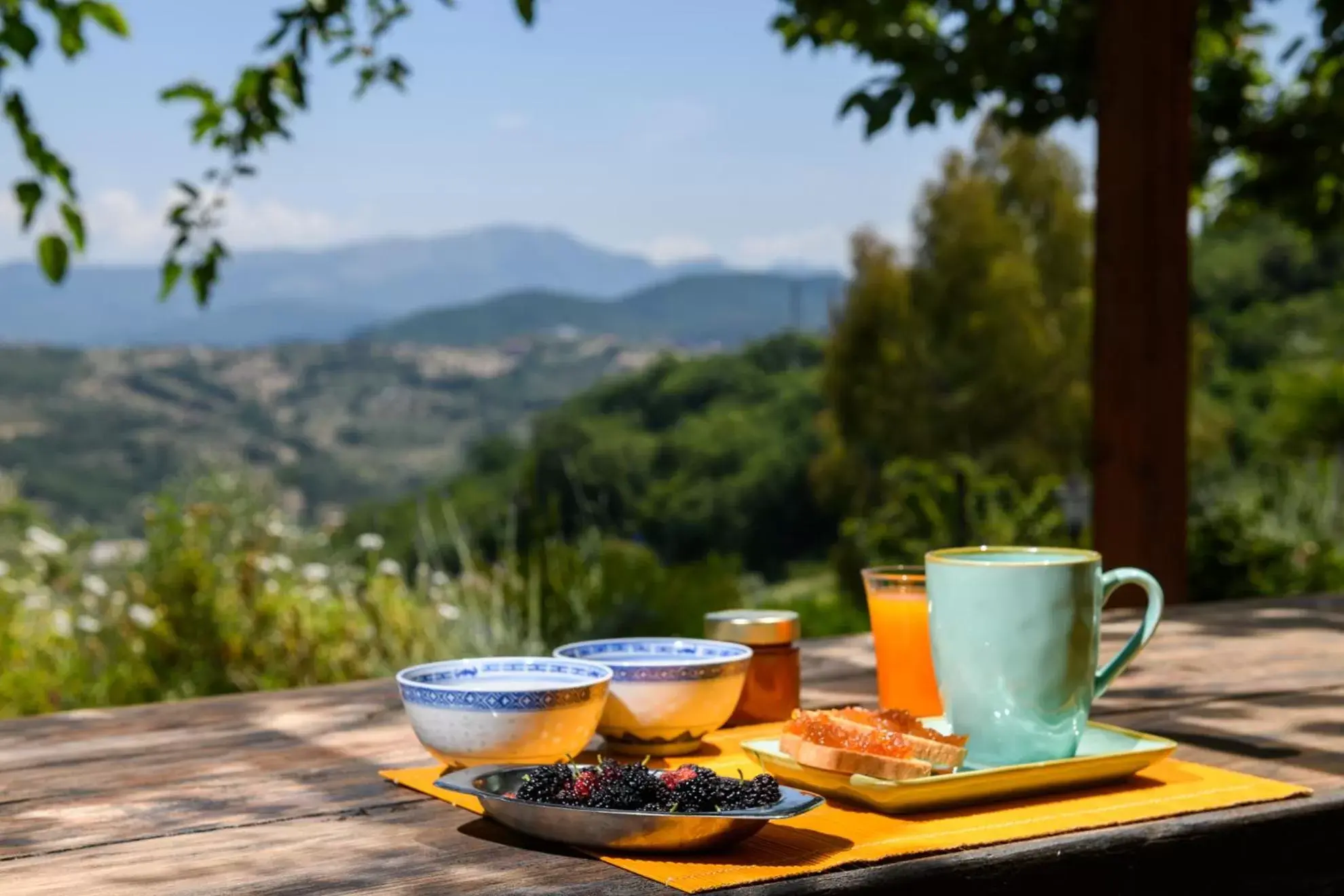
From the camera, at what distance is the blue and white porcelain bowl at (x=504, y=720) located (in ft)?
3.86

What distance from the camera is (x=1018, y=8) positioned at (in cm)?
399

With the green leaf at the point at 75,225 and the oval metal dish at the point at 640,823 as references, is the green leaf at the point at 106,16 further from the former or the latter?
the oval metal dish at the point at 640,823

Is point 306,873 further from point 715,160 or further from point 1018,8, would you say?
point 715,160

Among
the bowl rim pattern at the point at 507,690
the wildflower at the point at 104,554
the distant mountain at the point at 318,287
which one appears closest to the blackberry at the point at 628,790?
the bowl rim pattern at the point at 507,690

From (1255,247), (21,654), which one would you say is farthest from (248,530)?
Answer: (1255,247)

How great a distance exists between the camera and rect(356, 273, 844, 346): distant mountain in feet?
77.3

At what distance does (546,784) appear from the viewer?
1064 millimetres

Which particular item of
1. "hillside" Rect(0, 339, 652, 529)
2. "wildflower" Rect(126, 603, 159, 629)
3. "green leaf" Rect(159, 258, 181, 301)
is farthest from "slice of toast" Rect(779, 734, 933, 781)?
"hillside" Rect(0, 339, 652, 529)

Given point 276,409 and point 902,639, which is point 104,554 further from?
Result: point 276,409

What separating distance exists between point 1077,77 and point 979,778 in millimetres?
3281

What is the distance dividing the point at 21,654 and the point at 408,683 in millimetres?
3783

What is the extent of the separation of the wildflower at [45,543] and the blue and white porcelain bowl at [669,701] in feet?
13.6

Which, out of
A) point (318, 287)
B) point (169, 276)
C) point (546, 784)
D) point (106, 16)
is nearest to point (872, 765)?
point (546, 784)

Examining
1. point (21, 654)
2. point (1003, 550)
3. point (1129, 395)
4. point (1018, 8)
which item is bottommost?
point (21, 654)
